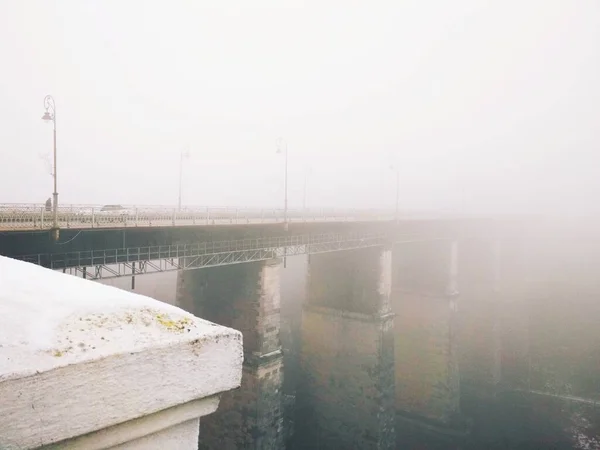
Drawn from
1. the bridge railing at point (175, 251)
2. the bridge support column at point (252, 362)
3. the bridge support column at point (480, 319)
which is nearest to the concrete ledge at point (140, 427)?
the bridge railing at point (175, 251)

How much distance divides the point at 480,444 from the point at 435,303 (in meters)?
8.80

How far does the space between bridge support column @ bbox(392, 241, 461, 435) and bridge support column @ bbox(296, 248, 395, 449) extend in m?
5.67

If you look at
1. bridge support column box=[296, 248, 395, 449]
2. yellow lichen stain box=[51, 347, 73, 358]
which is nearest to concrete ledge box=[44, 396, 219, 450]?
yellow lichen stain box=[51, 347, 73, 358]

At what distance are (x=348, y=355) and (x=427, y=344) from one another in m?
7.79

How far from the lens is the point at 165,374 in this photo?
1.49m

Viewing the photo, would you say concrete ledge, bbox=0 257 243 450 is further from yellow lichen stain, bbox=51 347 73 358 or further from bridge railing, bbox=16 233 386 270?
bridge railing, bbox=16 233 386 270

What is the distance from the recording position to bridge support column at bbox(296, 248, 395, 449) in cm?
2145

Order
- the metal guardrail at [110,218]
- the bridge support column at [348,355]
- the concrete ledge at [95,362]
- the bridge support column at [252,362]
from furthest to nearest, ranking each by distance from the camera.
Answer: the bridge support column at [348,355] → the bridge support column at [252,362] → the metal guardrail at [110,218] → the concrete ledge at [95,362]

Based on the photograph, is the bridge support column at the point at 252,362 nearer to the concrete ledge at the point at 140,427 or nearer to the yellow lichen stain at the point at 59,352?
the concrete ledge at the point at 140,427

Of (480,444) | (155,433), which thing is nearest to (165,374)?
(155,433)

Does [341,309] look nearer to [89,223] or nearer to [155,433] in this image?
[89,223]

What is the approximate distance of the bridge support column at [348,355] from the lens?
70.4 ft

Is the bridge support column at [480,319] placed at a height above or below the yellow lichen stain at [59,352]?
below

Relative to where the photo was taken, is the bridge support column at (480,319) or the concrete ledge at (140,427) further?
the bridge support column at (480,319)
